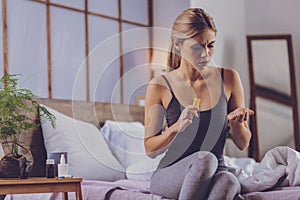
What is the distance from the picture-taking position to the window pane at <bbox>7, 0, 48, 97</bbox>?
4.01 metres

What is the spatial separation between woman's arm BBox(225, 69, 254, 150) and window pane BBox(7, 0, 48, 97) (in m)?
1.69

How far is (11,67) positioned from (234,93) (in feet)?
5.97

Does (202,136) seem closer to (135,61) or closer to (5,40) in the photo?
(5,40)

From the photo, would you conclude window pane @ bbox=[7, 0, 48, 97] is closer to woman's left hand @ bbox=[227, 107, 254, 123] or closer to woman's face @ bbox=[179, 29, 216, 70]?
woman's face @ bbox=[179, 29, 216, 70]

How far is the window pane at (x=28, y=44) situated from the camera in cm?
401

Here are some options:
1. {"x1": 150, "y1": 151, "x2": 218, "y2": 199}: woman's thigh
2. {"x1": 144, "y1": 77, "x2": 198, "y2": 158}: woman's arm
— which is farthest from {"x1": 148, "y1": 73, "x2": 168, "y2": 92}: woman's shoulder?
{"x1": 150, "y1": 151, "x2": 218, "y2": 199}: woman's thigh

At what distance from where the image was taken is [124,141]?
3.96 m

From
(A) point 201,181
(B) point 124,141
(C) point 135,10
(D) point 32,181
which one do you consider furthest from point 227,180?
(C) point 135,10

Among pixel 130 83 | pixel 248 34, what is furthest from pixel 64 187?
pixel 248 34

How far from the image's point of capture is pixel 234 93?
269 centimetres

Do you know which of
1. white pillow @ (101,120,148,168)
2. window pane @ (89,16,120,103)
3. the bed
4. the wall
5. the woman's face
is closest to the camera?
the woman's face

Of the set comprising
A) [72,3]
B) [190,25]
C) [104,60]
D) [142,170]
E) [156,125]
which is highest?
[72,3]

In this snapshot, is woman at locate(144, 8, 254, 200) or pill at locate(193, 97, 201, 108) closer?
woman at locate(144, 8, 254, 200)

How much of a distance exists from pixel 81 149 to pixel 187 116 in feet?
4.78
